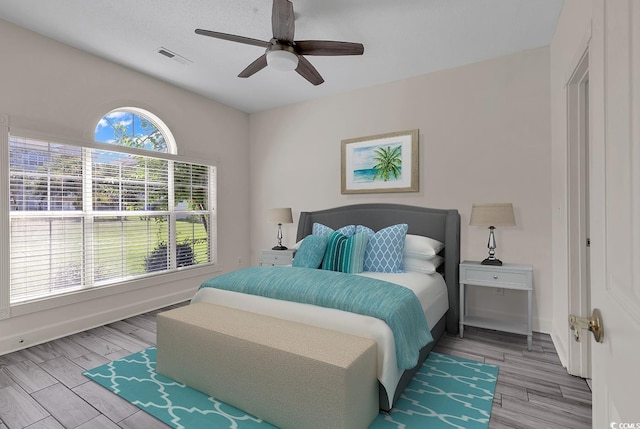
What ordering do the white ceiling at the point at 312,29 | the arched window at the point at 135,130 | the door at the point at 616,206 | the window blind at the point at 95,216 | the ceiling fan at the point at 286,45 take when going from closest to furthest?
the door at the point at 616,206, the ceiling fan at the point at 286,45, the white ceiling at the point at 312,29, the window blind at the point at 95,216, the arched window at the point at 135,130

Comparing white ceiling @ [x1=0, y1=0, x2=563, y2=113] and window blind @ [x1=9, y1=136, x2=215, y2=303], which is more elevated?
white ceiling @ [x1=0, y1=0, x2=563, y2=113]

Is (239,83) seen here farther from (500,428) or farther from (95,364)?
(500,428)

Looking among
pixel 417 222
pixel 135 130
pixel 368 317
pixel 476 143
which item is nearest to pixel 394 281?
pixel 368 317

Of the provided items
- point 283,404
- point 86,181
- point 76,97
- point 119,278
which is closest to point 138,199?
point 86,181

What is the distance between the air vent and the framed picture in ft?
6.81

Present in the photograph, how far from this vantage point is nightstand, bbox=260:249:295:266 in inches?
168

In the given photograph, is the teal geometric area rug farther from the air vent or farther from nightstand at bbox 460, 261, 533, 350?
the air vent

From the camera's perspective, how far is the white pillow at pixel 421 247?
10.3 feet

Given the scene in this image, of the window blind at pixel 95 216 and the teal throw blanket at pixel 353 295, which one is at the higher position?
the window blind at pixel 95 216

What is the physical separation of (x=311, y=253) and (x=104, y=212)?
7.63 ft

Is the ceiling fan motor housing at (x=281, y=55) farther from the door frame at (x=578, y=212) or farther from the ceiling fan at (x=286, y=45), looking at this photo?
the door frame at (x=578, y=212)

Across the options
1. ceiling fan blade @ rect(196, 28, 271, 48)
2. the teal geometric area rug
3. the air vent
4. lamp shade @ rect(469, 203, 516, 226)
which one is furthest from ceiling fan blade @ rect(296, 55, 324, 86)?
the teal geometric area rug

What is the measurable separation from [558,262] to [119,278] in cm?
453

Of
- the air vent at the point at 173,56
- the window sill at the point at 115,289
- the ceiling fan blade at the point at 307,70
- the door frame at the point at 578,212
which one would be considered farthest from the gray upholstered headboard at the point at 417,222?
the air vent at the point at 173,56
